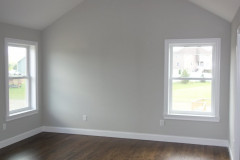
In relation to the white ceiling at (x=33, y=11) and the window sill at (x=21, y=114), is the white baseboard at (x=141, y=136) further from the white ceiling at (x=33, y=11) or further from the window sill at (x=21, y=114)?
the white ceiling at (x=33, y=11)

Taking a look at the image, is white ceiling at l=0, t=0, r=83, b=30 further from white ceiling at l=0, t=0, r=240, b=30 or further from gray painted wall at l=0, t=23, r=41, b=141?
gray painted wall at l=0, t=23, r=41, b=141

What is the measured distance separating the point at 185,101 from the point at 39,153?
296cm

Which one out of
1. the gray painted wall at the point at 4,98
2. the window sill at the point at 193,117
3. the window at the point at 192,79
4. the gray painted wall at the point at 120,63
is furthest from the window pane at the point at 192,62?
the gray painted wall at the point at 4,98

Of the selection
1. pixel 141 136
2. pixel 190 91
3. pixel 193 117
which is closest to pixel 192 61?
pixel 190 91

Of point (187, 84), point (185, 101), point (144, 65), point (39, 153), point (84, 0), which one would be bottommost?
point (39, 153)

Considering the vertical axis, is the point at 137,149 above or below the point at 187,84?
below

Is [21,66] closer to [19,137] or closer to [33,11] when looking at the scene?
[33,11]

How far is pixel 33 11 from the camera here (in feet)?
16.8

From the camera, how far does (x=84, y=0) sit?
581 centimetres

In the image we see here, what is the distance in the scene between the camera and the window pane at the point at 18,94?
538 cm

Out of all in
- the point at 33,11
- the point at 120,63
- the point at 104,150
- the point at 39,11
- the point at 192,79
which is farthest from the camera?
the point at 120,63

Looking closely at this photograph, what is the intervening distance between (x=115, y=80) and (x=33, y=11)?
6.94ft

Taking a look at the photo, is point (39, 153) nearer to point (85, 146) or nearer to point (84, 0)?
point (85, 146)

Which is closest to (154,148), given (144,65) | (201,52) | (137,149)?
(137,149)
